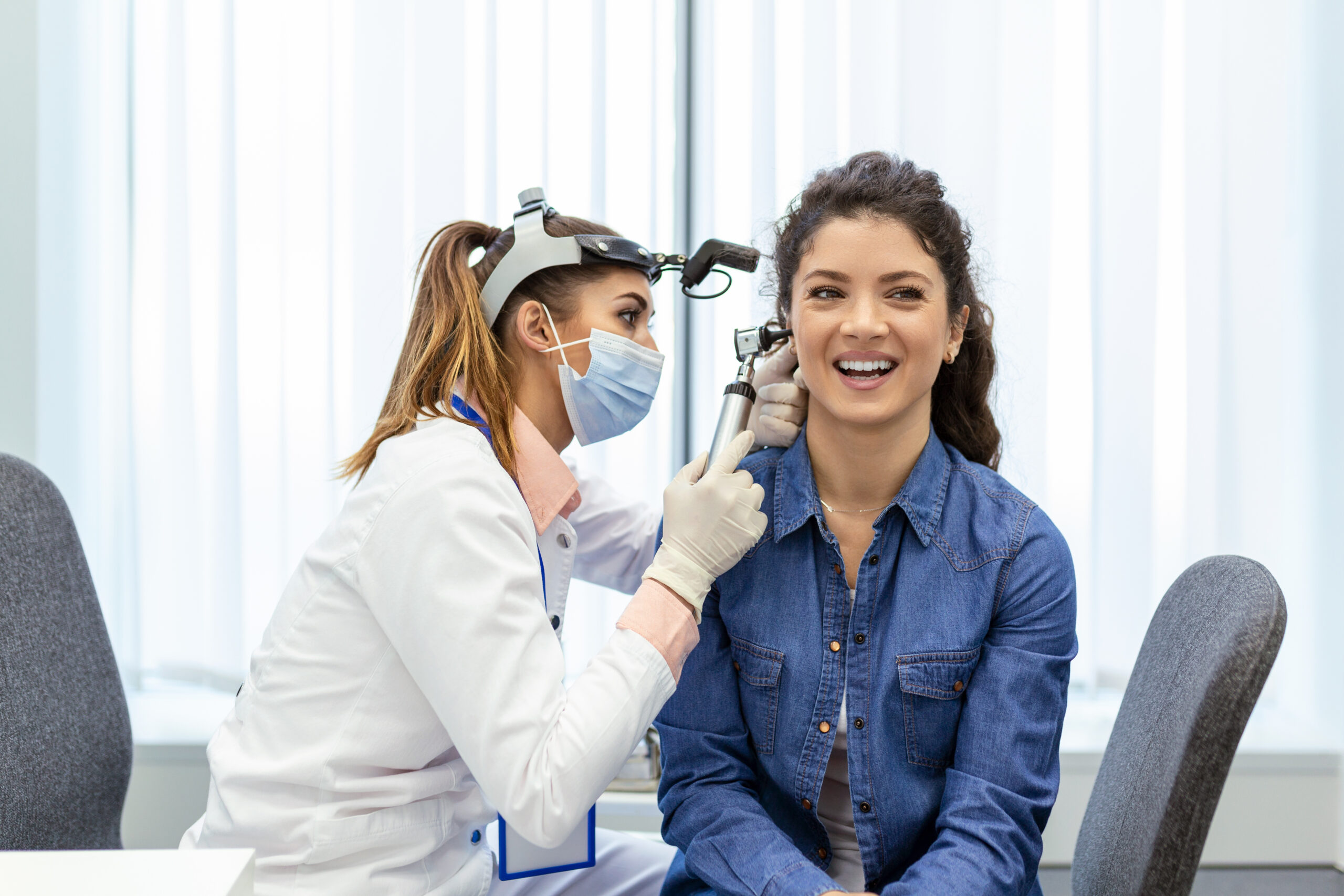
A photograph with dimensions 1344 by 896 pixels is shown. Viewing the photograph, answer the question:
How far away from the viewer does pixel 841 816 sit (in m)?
1.13

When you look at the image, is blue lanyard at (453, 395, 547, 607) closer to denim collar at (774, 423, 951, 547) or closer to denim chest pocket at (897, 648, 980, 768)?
denim collar at (774, 423, 951, 547)

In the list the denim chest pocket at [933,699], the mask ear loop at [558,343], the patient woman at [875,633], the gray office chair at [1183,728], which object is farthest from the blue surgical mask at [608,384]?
the gray office chair at [1183,728]

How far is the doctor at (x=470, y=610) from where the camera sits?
37.4 inches

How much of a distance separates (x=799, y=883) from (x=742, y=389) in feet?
1.96

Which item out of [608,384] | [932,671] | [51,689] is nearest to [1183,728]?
[932,671]

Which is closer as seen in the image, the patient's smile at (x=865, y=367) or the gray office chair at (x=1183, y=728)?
the gray office chair at (x=1183, y=728)

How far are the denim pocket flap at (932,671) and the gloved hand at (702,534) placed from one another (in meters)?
0.23

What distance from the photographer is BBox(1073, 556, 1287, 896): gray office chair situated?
2.76 ft

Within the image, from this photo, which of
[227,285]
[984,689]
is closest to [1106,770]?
[984,689]

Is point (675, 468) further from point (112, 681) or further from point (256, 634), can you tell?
point (112, 681)

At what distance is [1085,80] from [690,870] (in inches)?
67.7

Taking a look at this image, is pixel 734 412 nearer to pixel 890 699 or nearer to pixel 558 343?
pixel 558 343

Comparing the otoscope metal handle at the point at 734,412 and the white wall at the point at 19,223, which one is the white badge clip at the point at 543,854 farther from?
the white wall at the point at 19,223

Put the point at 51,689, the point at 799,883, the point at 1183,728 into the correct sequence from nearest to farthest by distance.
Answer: the point at 1183,728, the point at 799,883, the point at 51,689
